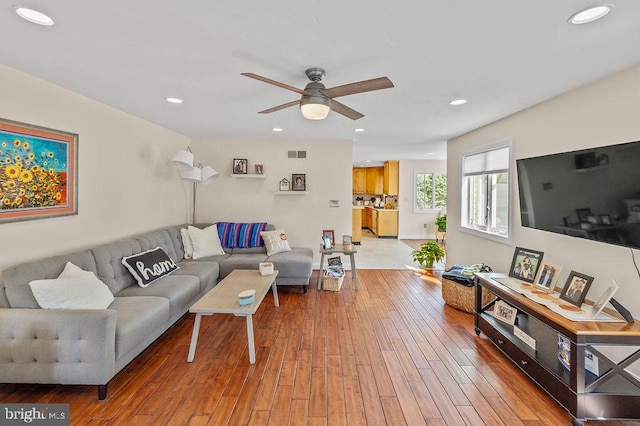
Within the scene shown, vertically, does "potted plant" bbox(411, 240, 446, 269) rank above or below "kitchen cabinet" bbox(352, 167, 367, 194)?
below

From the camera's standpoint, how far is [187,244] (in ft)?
14.2

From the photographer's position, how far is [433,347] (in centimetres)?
280

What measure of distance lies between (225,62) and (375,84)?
3.58ft

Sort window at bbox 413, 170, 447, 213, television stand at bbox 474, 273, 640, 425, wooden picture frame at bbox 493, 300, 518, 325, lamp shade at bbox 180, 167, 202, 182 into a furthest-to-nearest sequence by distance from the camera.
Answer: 1. window at bbox 413, 170, 447, 213
2. lamp shade at bbox 180, 167, 202, 182
3. wooden picture frame at bbox 493, 300, 518, 325
4. television stand at bbox 474, 273, 640, 425

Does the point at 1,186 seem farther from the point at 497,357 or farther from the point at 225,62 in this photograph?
the point at 497,357

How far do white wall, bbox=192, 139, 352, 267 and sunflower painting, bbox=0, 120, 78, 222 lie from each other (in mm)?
2494

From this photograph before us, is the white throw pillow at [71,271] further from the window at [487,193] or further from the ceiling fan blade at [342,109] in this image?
the window at [487,193]

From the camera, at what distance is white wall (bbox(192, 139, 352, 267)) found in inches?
209

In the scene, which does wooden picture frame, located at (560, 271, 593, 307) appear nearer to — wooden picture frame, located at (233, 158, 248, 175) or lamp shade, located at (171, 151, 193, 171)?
lamp shade, located at (171, 151, 193, 171)

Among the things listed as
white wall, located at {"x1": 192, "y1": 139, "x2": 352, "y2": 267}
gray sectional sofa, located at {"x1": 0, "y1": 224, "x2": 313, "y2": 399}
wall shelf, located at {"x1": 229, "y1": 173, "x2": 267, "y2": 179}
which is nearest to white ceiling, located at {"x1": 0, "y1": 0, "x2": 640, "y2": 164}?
gray sectional sofa, located at {"x1": 0, "y1": 224, "x2": 313, "y2": 399}

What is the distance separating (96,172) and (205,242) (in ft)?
5.48

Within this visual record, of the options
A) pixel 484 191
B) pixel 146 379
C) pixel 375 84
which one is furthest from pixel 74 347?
pixel 484 191

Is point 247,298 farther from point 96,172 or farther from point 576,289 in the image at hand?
point 576,289

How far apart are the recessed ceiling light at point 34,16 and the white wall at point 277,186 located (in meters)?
3.61
